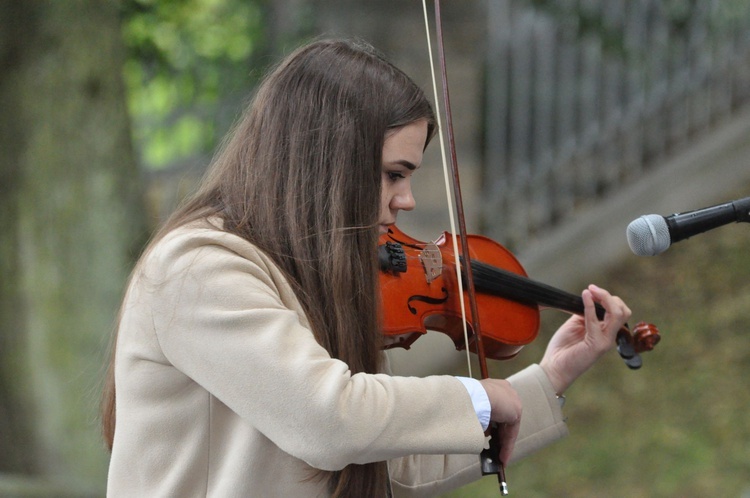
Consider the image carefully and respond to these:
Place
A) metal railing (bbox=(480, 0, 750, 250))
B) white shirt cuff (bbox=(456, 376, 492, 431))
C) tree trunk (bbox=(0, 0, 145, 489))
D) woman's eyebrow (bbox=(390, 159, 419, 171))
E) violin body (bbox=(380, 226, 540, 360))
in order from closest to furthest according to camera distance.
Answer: white shirt cuff (bbox=(456, 376, 492, 431))
woman's eyebrow (bbox=(390, 159, 419, 171))
violin body (bbox=(380, 226, 540, 360))
tree trunk (bbox=(0, 0, 145, 489))
metal railing (bbox=(480, 0, 750, 250))

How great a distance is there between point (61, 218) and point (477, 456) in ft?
8.07

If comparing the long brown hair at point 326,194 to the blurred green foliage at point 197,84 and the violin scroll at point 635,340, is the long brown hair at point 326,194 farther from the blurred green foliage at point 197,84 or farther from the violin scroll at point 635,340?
the blurred green foliage at point 197,84

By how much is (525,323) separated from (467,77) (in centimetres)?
357

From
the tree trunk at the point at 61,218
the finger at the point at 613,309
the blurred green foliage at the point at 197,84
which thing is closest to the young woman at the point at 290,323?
the finger at the point at 613,309

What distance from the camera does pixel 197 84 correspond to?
5312mm

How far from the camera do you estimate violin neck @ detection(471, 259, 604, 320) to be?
2.28 meters

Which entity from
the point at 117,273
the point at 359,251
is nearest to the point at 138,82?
the point at 117,273

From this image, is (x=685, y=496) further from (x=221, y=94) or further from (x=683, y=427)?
(x=221, y=94)

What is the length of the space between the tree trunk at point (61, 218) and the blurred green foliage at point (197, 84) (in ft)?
3.17

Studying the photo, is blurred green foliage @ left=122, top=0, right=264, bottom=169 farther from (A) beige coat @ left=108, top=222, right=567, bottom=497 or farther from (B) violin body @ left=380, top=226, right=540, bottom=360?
(A) beige coat @ left=108, top=222, right=567, bottom=497

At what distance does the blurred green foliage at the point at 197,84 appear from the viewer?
16.9ft

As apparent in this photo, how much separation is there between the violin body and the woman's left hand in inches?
4.4

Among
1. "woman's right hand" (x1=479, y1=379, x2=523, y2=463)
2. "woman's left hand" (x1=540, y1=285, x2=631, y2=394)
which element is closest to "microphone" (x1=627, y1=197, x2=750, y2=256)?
"woman's right hand" (x1=479, y1=379, x2=523, y2=463)

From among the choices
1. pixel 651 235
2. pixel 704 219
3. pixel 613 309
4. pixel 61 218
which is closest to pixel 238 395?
pixel 651 235
